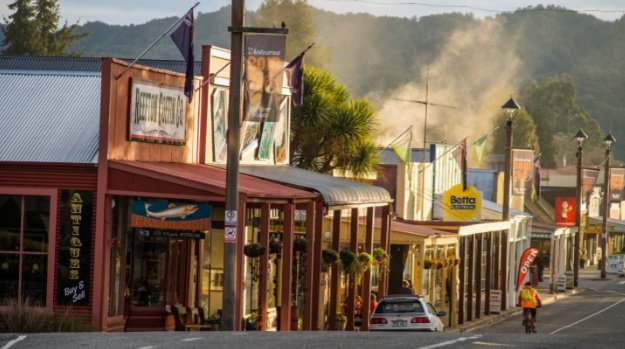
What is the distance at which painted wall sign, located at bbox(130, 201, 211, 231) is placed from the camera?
25.5 meters

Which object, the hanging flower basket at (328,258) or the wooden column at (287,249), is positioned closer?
the wooden column at (287,249)

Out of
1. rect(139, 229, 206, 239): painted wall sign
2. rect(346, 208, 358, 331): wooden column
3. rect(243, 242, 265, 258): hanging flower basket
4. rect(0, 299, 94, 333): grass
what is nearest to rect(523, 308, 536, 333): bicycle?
rect(346, 208, 358, 331): wooden column

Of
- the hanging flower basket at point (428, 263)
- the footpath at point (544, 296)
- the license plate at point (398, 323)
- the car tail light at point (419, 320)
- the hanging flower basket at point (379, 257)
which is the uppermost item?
the hanging flower basket at point (379, 257)

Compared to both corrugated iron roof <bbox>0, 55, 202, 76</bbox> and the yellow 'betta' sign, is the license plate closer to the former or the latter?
corrugated iron roof <bbox>0, 55, 202, 76</bbox>

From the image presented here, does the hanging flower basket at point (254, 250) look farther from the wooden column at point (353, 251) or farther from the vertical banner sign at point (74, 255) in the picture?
the wooden column at point (353, 251)

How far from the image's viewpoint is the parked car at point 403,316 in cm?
2953

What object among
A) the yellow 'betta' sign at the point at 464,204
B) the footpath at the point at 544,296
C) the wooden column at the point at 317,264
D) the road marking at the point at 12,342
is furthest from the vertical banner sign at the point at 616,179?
the road marking at the point at 12,342

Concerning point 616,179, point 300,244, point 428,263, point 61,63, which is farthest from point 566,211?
point 300,244

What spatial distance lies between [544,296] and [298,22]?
255ft

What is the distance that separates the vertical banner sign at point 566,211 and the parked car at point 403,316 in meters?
44.5

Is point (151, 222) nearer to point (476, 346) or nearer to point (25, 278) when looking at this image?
point (25, 278)

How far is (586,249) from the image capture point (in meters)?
101

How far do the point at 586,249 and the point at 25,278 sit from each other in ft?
265

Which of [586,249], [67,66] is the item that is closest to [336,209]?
[67,66]
